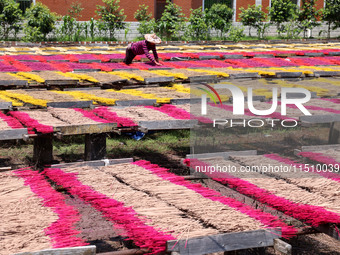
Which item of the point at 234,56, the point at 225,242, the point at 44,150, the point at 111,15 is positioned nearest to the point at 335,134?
the point at 44,150

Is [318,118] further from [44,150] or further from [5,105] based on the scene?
[5,105]

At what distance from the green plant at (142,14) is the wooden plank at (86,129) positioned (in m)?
22.6

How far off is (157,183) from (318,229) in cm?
173

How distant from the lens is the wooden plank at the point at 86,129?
7.51 meters

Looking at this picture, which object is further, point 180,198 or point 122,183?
point 122,183

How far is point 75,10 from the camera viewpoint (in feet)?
94.0

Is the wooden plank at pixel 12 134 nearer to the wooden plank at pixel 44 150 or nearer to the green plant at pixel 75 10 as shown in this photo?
the wooden plank at pixel 44 150

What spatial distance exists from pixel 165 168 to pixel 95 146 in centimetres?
109

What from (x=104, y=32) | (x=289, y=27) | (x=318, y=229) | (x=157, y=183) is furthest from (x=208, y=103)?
(x=289, y=27)

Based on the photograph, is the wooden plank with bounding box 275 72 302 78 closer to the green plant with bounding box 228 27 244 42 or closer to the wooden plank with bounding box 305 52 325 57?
the wooden plank with bounding box 305 52 325 57

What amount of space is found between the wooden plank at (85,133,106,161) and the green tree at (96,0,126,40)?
2061cm

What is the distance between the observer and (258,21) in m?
31.1

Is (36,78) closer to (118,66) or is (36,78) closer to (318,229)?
(118,66)

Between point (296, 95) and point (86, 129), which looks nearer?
point (86, 129)
